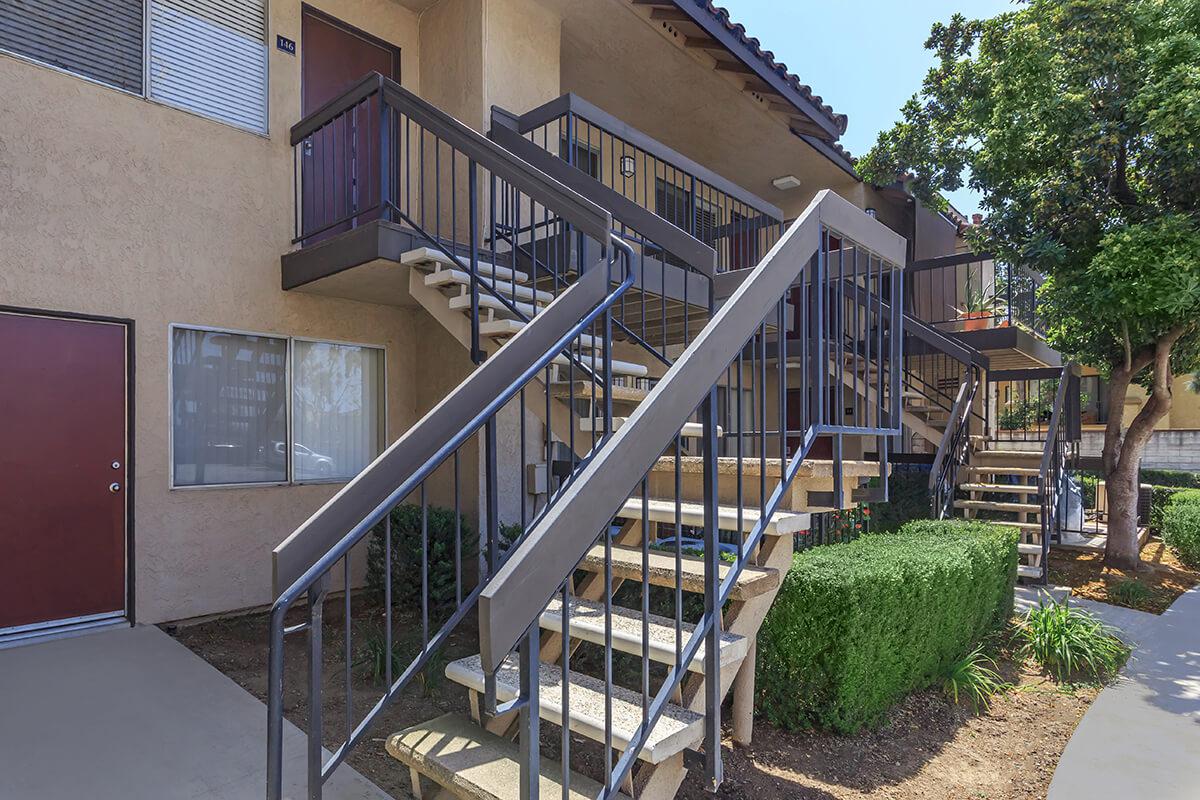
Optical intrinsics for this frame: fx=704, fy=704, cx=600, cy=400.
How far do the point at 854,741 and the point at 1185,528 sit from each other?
7.18 metres

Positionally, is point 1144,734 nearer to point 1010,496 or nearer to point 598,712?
point 598,712

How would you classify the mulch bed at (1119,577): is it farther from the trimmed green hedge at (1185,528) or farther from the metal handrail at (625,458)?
the metal handrail at (625,458)

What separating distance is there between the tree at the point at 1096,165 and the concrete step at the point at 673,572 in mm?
5054

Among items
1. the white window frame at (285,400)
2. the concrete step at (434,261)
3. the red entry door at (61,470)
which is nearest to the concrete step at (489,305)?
the concrete step at (434,261)

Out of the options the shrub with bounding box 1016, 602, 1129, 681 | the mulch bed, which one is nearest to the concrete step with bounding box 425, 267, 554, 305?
the shrub with bounding box 1016, 602, 1129, 681

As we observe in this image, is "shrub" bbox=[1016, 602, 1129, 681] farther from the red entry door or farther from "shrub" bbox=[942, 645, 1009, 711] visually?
the red entry door

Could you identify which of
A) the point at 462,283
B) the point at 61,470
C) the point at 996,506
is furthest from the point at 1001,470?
the point at 61,470

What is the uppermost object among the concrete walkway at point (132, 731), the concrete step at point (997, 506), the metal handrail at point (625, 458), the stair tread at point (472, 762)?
the metal handrail at point (625, 458)

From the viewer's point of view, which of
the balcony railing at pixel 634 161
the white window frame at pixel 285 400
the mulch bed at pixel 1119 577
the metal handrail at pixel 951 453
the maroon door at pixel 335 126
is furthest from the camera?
the metal handrail at pixel 951 453

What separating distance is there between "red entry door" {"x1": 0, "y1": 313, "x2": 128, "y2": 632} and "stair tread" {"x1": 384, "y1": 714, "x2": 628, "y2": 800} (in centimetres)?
340

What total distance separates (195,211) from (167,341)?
101 cm

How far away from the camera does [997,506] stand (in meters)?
7.30

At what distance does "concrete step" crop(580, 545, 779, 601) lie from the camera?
8.89 ft

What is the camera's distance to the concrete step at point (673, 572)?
2709mm
